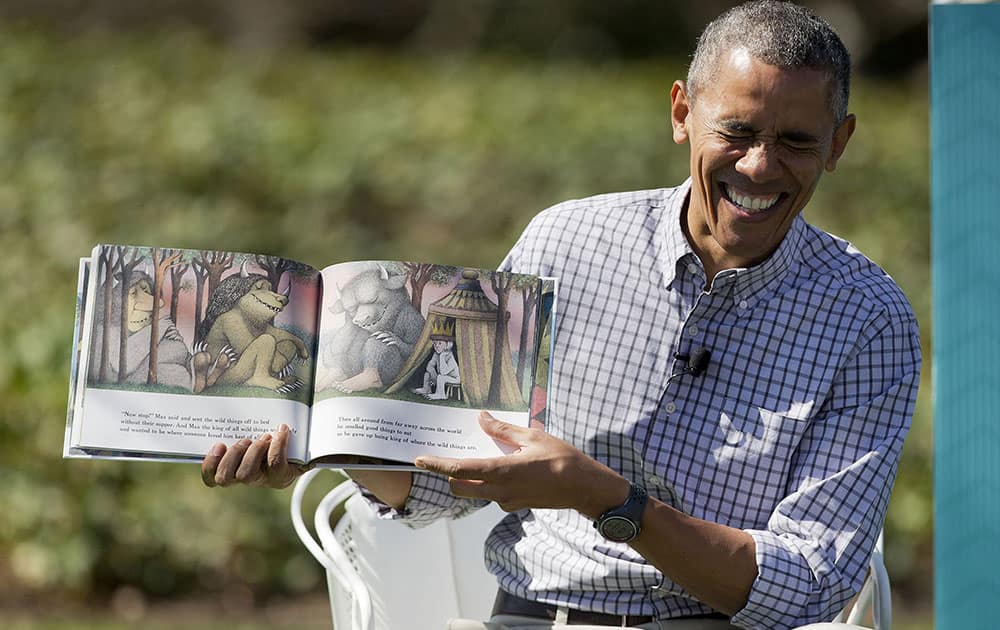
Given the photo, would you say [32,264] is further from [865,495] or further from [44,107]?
[865,495]

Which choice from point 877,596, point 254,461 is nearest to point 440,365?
point 254,461

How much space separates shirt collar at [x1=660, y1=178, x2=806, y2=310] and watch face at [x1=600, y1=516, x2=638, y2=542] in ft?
1.79

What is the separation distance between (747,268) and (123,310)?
118 cm

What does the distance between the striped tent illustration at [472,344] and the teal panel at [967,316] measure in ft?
4.87

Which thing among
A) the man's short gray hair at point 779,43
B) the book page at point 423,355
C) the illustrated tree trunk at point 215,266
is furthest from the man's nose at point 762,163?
the illustrated tree trunk at point 215,266

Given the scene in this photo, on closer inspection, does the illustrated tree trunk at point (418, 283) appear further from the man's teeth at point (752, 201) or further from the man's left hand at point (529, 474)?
the man's teeth at point (752, 201)

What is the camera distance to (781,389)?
259 cm

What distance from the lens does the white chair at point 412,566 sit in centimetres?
283

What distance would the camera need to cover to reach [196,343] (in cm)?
232

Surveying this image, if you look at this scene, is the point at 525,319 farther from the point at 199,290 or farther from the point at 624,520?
the point at 199,290

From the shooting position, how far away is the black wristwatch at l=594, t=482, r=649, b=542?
7.69 ft

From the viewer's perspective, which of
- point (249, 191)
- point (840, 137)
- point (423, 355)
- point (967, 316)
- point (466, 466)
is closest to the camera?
point (466, 466)

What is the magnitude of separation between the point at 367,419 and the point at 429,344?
172 millimetres

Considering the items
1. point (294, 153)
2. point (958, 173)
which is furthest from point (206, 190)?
point (958, 173)
